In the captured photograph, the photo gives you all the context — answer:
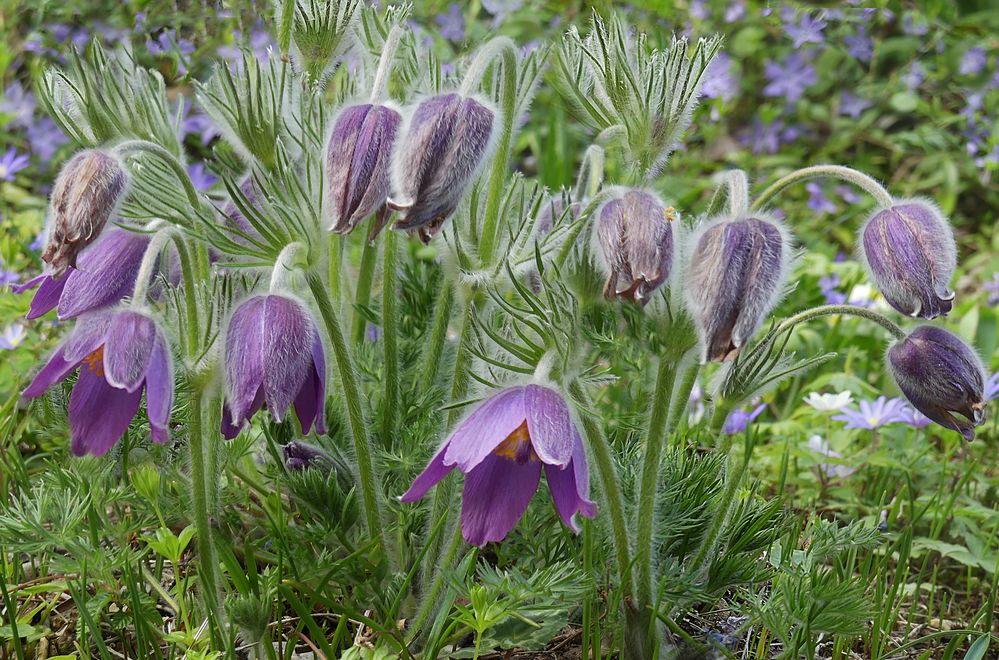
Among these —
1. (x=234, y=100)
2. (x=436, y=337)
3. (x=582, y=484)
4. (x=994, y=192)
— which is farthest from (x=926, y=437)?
(x=994, y=192)

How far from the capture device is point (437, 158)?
116 centimetres

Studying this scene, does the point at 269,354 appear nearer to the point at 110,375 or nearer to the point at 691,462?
the point at 110,375

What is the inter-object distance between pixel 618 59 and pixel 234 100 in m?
0.50

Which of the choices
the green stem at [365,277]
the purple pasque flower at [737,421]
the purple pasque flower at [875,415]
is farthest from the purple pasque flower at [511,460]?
the purple pasque flower at [875,415]

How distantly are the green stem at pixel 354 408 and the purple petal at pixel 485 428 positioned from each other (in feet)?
0.63

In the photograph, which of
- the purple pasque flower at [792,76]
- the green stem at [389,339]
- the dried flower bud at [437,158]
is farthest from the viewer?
the purple pasque flower at [792,76]

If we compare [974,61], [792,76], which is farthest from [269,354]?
[974,61]

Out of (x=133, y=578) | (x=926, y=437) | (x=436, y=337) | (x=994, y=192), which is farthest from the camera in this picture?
(x=994, y=192)

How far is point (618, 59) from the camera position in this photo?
1292 millimetres

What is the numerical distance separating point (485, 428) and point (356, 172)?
331mm

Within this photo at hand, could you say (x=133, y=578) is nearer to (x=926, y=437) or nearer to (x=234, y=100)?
(x=234, y=100)

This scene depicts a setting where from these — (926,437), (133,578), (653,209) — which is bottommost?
(926,437)

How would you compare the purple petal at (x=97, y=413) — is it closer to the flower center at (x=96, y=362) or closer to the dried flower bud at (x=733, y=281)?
the flower center at (x=96, y=362)

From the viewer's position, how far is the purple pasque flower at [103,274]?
1.21 m
